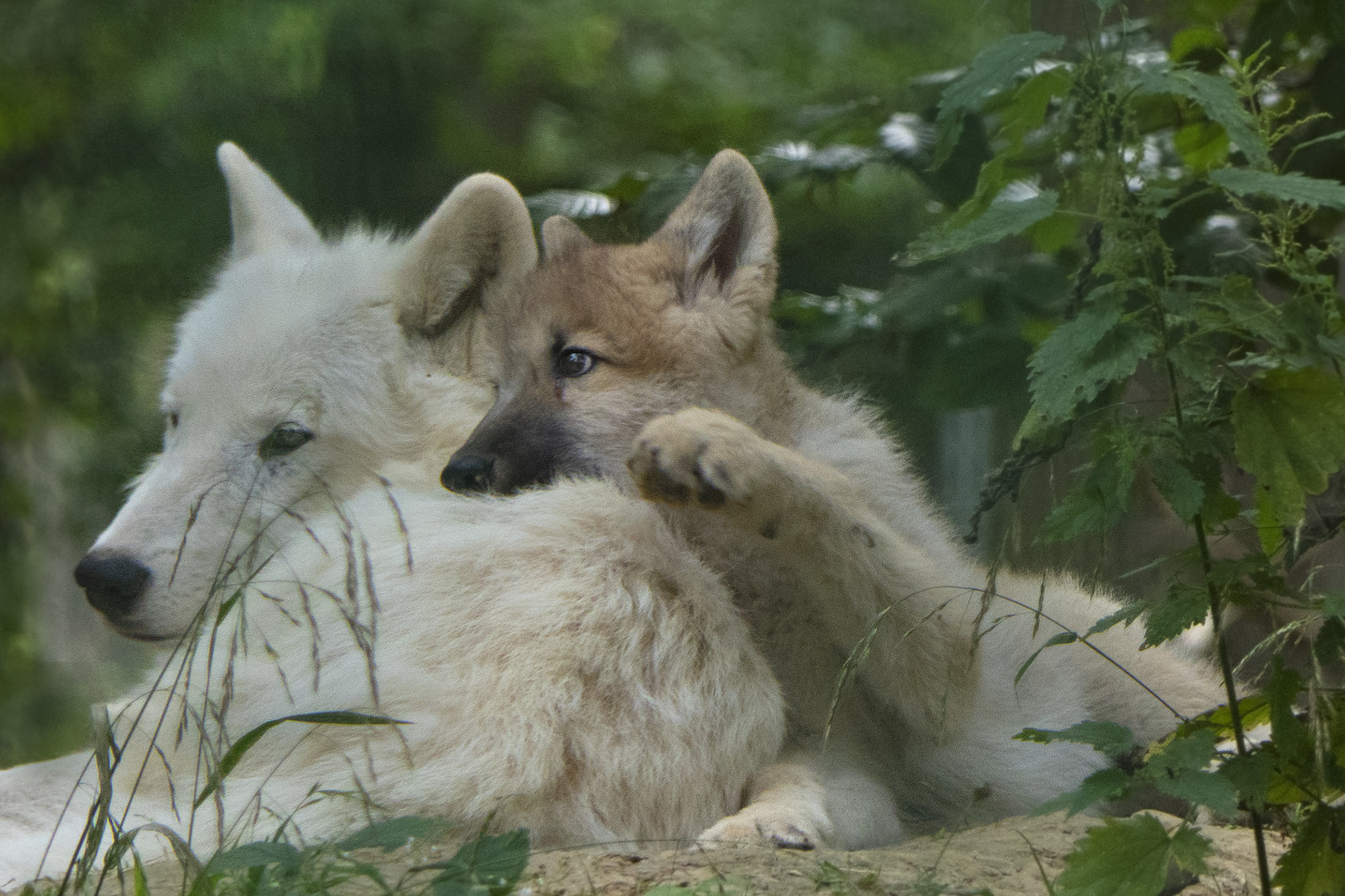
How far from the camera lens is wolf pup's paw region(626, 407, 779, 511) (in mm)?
1898

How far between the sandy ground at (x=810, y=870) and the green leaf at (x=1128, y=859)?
0.07 meters

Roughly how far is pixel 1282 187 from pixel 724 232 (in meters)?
1.25

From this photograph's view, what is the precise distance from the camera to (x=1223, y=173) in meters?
1.76

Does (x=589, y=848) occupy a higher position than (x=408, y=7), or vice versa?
(x=408, y=7)

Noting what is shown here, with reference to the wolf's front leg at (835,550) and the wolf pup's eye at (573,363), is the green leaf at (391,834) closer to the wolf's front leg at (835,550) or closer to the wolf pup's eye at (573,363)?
the wolf's front leg at (835,550)

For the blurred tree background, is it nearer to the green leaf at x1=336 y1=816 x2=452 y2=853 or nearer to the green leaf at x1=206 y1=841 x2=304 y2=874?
the green leaf at x1=336 y1=816 x2=452 y2=853

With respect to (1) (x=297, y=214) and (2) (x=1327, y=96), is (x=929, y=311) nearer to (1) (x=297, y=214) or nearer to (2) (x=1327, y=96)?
(2) (x=1327, y=96)

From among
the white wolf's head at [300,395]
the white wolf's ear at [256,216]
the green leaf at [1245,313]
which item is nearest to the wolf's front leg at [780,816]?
the white wolf's head at [300,395]

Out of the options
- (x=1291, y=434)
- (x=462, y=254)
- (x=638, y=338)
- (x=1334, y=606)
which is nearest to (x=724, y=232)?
(x=638, y=338)

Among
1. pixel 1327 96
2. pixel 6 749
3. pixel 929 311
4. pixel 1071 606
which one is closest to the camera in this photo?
pixel 1071 606

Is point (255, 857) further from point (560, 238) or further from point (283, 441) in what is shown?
point (560, 238)

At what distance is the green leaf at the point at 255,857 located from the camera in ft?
5.34

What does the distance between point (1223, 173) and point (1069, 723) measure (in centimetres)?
118

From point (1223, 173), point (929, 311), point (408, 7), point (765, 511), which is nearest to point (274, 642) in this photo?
point (765, 511)
